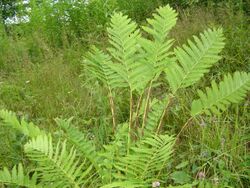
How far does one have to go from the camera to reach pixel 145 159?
1458 millimetres

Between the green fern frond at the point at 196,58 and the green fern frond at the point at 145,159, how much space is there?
251mm

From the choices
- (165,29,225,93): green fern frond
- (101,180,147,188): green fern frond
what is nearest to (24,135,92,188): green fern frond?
(101,180,147,188): green fern frond

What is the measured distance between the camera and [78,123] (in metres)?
2.42

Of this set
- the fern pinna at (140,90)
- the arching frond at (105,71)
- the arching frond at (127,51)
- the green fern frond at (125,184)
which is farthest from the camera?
the arching frond at (105,71)

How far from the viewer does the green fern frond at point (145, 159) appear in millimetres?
1402

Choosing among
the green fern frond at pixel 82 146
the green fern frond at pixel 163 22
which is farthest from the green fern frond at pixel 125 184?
the green fern frond at pixel 163 22

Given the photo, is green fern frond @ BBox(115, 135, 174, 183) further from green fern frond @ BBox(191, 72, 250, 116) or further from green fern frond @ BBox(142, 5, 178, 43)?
Result: green fern frond @ BBox(142, 5, 178, 43)

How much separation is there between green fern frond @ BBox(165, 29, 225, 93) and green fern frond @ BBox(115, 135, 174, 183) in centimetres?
25

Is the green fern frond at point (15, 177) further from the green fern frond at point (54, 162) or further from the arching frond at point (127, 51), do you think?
the arching frond at point (127, 51)

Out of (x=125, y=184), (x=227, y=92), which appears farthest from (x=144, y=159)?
(x=227, y=92)

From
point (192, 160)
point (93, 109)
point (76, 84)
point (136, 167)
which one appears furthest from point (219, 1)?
point (136, 167)

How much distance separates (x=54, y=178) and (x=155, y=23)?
2.27 ft

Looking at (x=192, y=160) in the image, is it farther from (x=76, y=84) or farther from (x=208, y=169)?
(x=76, y=84)

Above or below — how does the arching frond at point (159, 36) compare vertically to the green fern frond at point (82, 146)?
above
